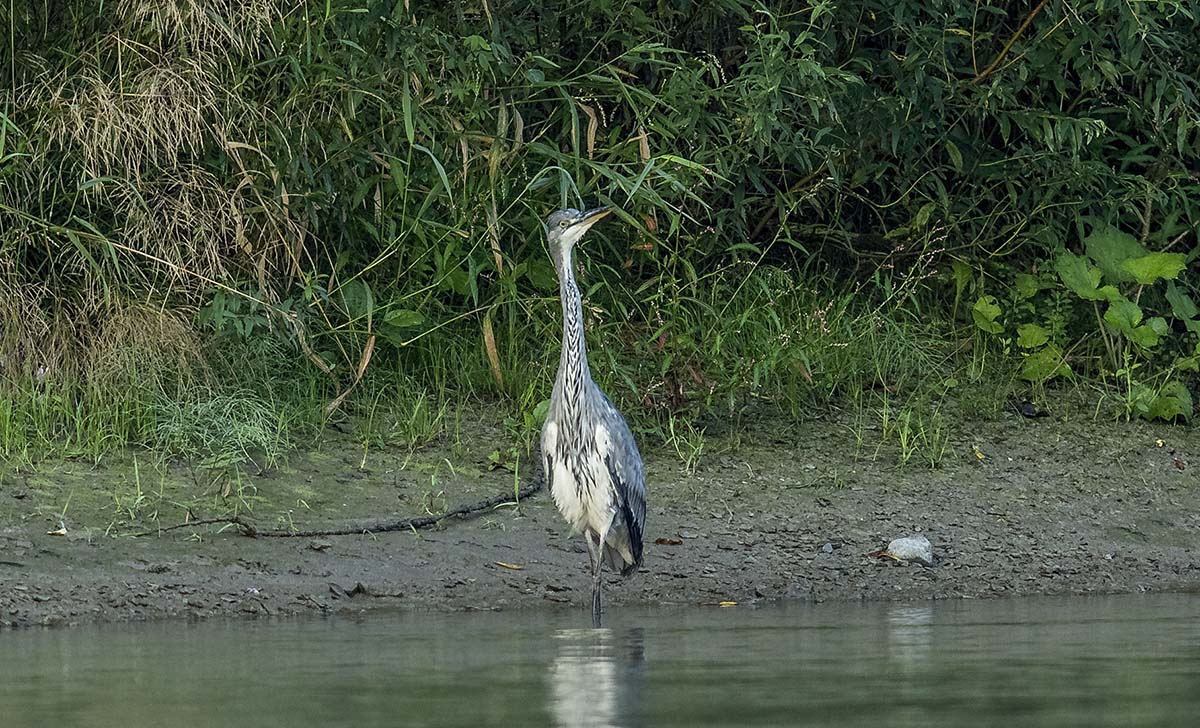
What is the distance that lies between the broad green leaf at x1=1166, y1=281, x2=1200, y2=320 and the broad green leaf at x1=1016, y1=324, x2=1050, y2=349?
0.62m

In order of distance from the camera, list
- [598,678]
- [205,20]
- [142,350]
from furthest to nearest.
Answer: [142,350] < [205,20] < [598,678]

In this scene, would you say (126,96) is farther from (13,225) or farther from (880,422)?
(880,422)

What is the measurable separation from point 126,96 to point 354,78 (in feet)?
3.07

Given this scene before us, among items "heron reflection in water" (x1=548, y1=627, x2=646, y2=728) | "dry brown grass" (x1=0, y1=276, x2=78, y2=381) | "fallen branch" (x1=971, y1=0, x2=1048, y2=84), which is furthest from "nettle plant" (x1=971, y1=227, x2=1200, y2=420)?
"dry brown grass" (x1=0, y1=276, x2=78, y2=381)

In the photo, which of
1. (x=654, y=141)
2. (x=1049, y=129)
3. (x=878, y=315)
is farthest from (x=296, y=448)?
(x=1049, y=129)

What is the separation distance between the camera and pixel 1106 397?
9.72m

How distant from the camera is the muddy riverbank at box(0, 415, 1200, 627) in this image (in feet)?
23.8

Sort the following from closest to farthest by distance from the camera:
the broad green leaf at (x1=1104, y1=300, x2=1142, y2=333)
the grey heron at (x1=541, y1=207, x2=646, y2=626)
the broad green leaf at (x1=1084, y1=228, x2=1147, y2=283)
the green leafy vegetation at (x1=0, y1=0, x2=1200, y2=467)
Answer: the grey heron at (x1=541, y1=207, x2=646, y2=626)
the green leafy vegetation at (x1=0, y1=0, x2=1200, y2=467)
the broad green leaf at (x1=1104, y1=300, x2=1142, y2=333)
the broad green leaf at (x1=1084, y1=228, x2=1147, y2=283)

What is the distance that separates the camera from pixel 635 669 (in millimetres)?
5430

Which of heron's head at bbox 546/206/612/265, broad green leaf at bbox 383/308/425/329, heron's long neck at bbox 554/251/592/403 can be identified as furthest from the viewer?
broad green leaf at bbox 383/308/425/329

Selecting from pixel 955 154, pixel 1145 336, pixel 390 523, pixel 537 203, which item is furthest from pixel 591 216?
pixel 1145 336

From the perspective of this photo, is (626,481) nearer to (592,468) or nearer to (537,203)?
(592,468)

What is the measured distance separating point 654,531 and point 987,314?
2529 millimetres

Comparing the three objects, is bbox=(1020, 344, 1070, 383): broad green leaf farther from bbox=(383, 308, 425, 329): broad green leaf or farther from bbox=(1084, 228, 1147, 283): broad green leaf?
bbox=(383, 308, 425, 329): broad green leaf
